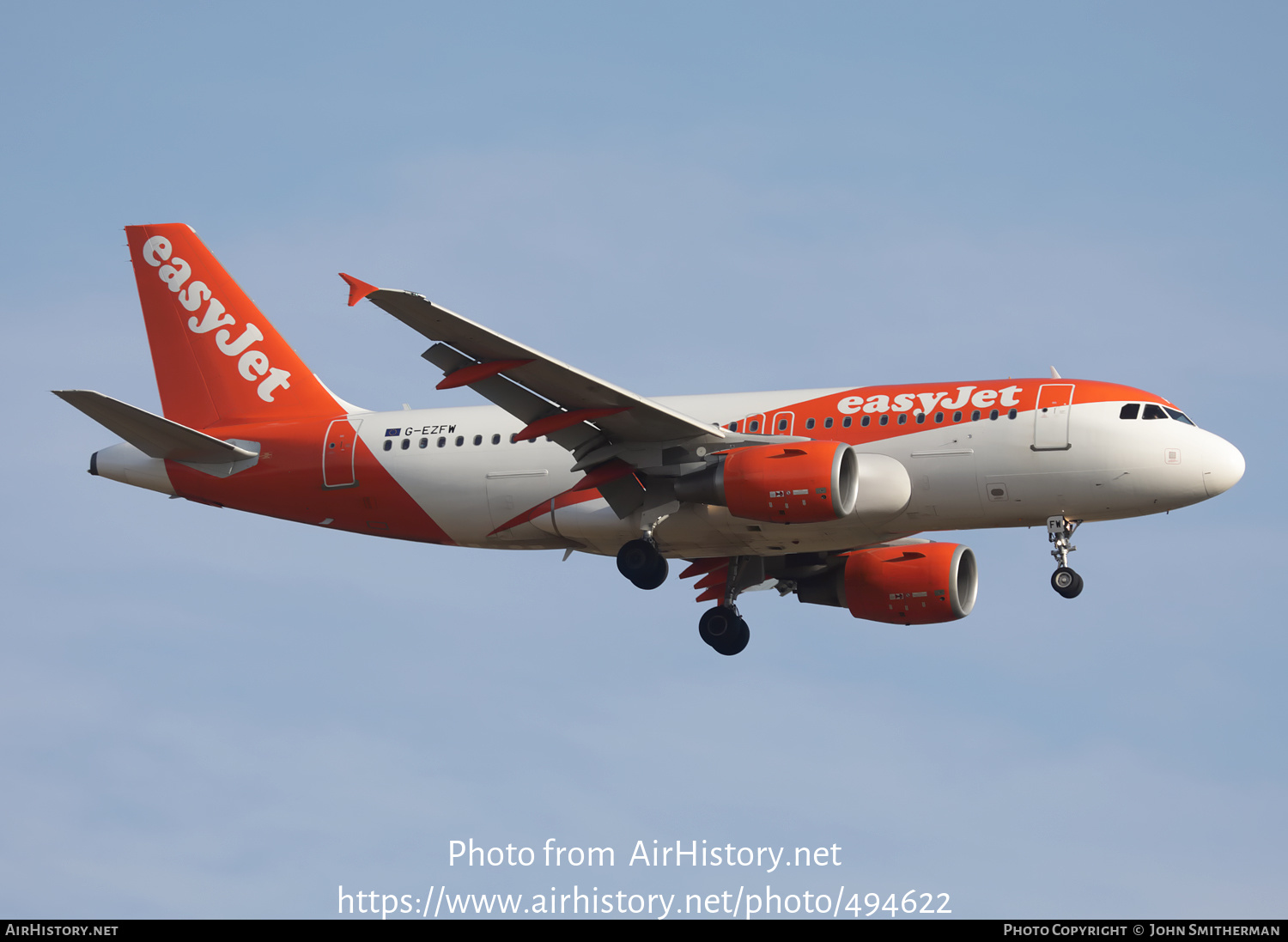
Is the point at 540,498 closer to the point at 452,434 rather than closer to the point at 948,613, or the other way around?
the point at 452,434

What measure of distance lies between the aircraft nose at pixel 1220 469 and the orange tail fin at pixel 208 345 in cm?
2046

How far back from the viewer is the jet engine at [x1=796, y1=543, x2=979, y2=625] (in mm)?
39375

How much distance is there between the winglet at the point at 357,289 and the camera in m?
29.9

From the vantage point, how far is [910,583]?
39531 millimetres

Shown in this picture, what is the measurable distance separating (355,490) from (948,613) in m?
14.4

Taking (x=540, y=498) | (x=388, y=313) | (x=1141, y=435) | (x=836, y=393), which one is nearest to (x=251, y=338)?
(x=540, y=498)

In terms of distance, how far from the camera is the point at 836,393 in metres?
36.6

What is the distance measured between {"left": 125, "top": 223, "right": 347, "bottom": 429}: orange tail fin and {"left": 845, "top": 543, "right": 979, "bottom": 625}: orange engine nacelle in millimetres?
13510

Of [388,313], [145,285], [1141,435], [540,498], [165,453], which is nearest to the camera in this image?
[388,313]

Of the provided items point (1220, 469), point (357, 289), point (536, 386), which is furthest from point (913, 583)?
point (357, 289)

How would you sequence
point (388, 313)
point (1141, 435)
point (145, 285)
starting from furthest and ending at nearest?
1. point (145, 285)
2. point (1141, 435)
3. point (388, 313)

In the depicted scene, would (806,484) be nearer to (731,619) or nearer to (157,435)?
(731,619)

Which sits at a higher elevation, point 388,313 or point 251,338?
point 251,338

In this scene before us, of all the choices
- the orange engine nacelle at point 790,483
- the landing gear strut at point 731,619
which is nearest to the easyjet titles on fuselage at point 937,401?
the orange engine nacelle at point 790,483
